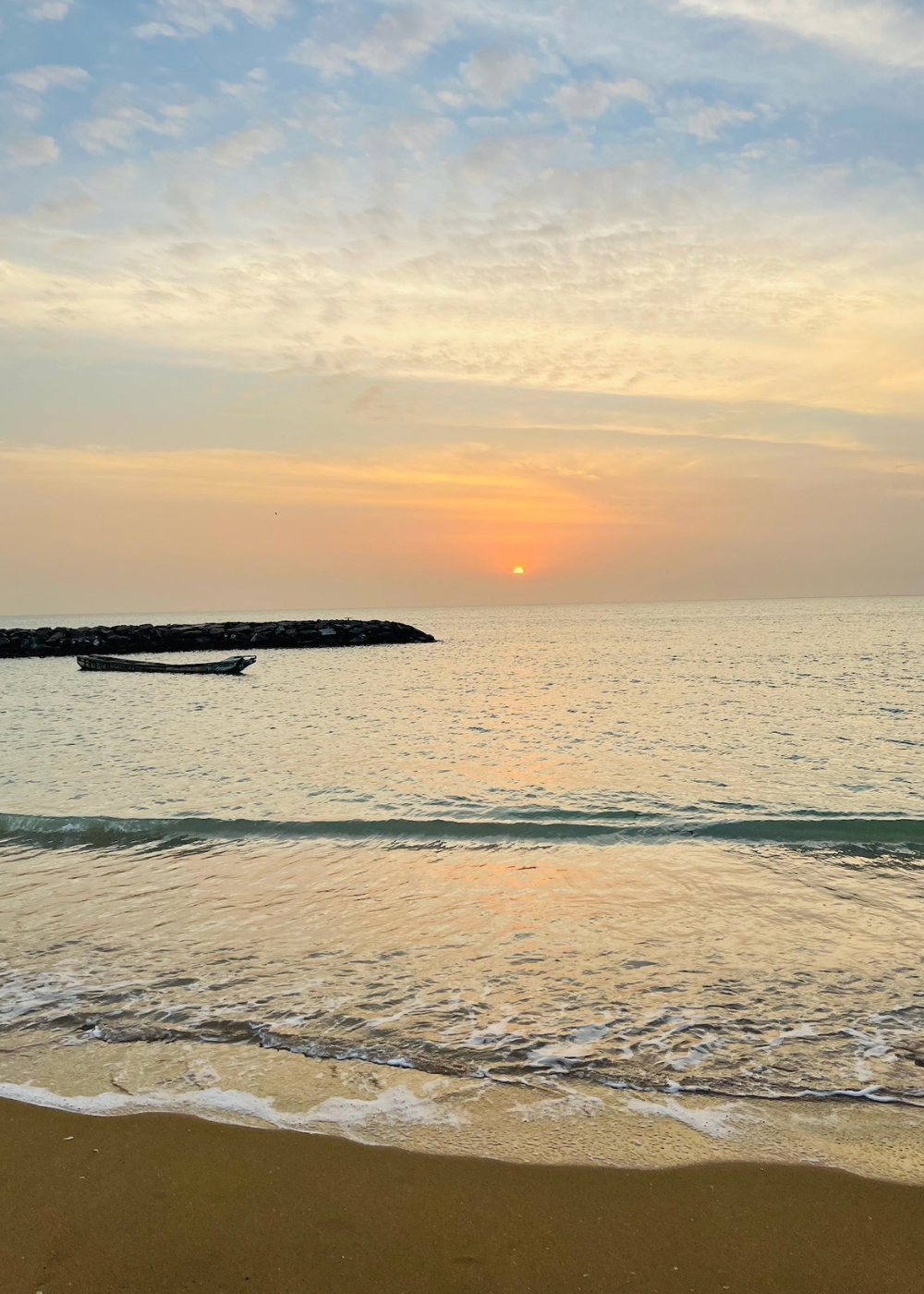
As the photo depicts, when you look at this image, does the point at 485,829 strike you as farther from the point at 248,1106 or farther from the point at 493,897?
the point at 248,1106

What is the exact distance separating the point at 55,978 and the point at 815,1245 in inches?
250

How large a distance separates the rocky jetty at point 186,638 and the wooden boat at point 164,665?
11.6 m

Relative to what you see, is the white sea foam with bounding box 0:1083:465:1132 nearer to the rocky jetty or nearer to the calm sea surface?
the calm sea surface

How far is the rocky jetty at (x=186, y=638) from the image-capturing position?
83.3 meters

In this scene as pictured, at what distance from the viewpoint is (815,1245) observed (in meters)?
3.78

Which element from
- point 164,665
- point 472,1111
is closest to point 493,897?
point 472,1111

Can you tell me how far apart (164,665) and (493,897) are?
5391 cm

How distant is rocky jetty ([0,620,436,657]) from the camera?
3280 inches

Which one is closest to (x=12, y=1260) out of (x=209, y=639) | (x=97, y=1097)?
(x=97, y=1097)

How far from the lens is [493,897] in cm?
1019

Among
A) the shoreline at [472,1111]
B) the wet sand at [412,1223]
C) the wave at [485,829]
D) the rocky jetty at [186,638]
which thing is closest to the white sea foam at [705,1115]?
the shoreline at [472,1111]

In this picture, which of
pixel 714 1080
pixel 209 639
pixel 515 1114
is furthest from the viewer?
pixel 209 639

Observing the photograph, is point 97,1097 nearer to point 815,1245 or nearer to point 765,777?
point 815,1245

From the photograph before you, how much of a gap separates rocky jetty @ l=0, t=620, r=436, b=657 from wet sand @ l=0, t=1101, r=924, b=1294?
254 feet
